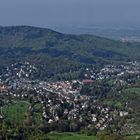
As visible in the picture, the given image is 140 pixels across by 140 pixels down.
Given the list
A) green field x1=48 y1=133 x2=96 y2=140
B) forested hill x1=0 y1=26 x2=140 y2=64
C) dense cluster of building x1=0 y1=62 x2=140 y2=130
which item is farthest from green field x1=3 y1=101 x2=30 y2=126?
forested hill x1=0 y1=26 x2=140 y2=64

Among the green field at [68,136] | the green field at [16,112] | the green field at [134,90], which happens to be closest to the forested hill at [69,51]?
the green field at [134,90]

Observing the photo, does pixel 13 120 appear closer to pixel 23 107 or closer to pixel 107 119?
pixel 23 107

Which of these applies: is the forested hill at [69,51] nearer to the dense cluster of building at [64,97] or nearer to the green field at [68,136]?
the dense cluster of building at [64,97]

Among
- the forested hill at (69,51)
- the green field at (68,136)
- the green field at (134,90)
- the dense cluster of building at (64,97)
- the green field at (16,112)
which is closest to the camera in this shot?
the green field at (68,136)

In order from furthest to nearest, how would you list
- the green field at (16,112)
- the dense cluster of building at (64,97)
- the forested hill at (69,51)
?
the forested hill at (69,51) < the dense cluster of building at (64,97) < the green field at (16,112)

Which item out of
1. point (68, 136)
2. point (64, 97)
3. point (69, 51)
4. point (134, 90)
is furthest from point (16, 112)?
point (69, 51)

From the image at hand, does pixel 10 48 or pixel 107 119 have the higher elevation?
pixel 10 48

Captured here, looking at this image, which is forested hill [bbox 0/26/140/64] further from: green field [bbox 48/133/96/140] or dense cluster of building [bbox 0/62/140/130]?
green field [bbox 48/133/96/140]

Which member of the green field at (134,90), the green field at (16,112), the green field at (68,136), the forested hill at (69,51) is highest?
the forested hill at (69,51)

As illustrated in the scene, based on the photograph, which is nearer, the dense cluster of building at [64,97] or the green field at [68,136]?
the green field at [68,136]

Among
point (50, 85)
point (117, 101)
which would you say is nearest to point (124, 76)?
point (50, 85)
